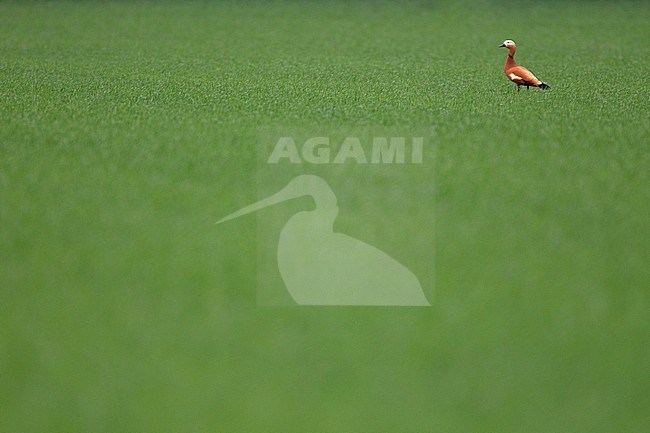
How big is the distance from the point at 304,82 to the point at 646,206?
303cm

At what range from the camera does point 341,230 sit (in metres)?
3.08

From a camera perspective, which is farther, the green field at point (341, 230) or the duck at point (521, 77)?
the duck at point (521, 77)

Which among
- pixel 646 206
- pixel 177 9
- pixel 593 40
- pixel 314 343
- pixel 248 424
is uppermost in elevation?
pixel 177 9

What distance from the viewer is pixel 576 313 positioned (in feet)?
7.98

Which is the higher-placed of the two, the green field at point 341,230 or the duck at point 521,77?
the duck at point 521,77

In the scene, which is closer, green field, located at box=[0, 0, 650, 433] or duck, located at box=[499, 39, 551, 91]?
green field, located at box=[0, 0, 650, 433]

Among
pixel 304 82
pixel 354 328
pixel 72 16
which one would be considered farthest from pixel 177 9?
pixel 354 328

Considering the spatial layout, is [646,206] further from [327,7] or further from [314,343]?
[327,7]

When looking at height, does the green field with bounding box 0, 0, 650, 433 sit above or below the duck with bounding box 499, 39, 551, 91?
below

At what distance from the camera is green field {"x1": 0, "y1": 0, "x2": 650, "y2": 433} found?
79.7 inches

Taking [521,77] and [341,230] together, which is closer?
[341,230]

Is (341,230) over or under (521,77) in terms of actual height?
under

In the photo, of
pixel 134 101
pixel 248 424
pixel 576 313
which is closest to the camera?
pixel 248 424

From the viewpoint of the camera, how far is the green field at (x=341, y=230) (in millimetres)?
2025
